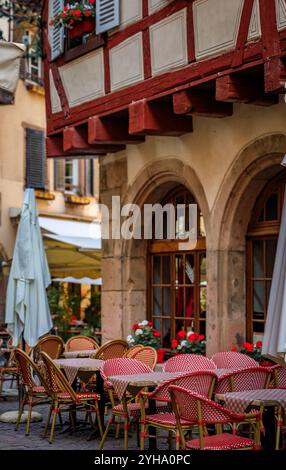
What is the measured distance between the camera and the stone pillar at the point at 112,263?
43.3ft

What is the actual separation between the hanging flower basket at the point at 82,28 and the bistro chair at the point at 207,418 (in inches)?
258

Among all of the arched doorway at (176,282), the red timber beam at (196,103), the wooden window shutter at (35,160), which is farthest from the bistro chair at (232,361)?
the wooden window shutter at (35,160)

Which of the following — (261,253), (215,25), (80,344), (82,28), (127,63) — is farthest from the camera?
(82,28)

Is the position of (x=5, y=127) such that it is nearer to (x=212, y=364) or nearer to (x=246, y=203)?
(x=246, y=203)

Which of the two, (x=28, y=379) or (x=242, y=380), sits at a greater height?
(x=242, y=380)

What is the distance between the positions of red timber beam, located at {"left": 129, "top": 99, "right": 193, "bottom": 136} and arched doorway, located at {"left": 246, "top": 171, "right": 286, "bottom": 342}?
4.63 ft

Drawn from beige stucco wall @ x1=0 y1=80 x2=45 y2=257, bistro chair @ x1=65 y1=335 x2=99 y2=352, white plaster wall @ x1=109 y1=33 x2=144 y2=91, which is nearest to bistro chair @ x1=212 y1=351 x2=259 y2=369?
bistro chair @ x1=65 y1=335 x2=99 y2=352

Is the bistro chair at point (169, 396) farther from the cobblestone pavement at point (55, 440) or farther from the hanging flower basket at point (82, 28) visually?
the hanging flower basket at point (82, 28)

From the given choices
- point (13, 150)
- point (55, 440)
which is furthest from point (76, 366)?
point (13, 150)

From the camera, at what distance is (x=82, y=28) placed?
12031 millimetres

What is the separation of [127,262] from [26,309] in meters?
2.57

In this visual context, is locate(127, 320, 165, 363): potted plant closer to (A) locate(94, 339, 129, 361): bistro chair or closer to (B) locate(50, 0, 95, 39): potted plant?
(A) locate(94, 339, 129, 361): bistro chair

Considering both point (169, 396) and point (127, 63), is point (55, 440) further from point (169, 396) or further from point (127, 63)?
point (127, 63)

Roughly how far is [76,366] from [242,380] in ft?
7.48
